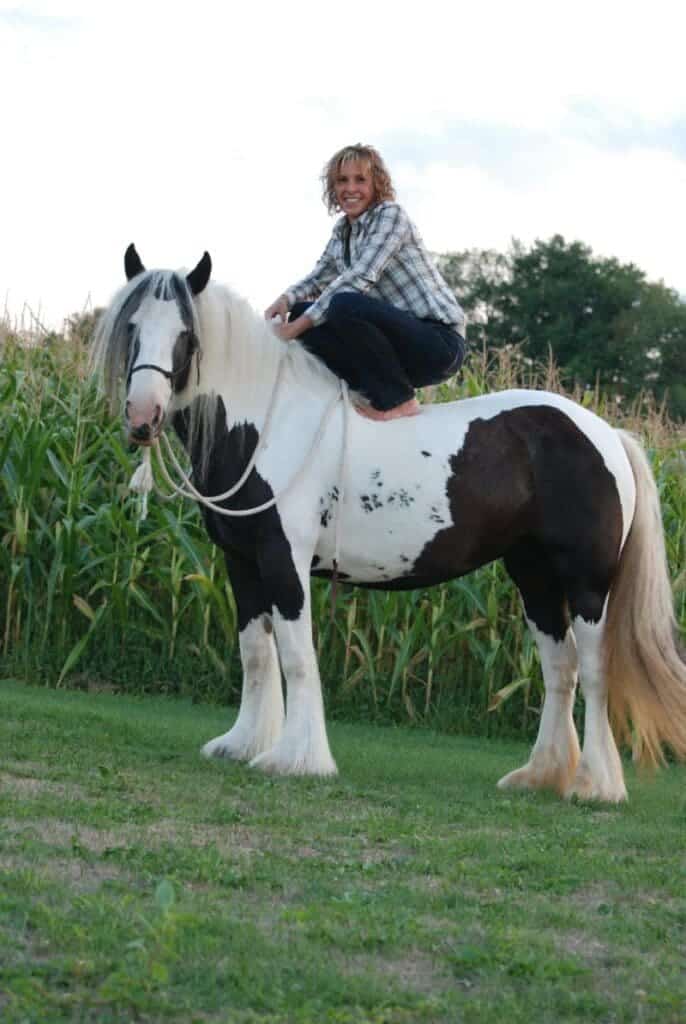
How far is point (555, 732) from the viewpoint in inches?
227

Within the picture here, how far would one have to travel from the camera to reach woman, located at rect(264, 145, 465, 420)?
552 centimetres

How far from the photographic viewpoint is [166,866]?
148 inches

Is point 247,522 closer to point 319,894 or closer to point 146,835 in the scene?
point 146,835

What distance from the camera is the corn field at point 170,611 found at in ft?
24.7

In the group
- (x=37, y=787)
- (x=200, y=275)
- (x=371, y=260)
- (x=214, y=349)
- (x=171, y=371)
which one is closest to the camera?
(x=37, y=787)

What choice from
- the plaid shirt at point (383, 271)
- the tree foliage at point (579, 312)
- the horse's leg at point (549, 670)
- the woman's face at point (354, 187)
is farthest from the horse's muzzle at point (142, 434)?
the tree foliage at point (579, 312)

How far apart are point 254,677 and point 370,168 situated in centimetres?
211

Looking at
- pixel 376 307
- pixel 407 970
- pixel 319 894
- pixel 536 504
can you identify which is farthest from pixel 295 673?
pixel 407 970

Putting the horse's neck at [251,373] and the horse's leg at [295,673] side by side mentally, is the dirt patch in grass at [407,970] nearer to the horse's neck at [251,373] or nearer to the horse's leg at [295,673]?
the horse's leg at [295,673]

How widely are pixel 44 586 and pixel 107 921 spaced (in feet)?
16.2

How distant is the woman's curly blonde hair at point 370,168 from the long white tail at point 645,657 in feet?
5.83

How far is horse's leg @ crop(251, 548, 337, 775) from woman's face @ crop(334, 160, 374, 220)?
1441mm

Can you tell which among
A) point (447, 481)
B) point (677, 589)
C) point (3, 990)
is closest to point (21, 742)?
point (447, 481)

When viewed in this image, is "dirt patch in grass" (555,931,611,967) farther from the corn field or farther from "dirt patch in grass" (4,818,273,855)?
the corn field
